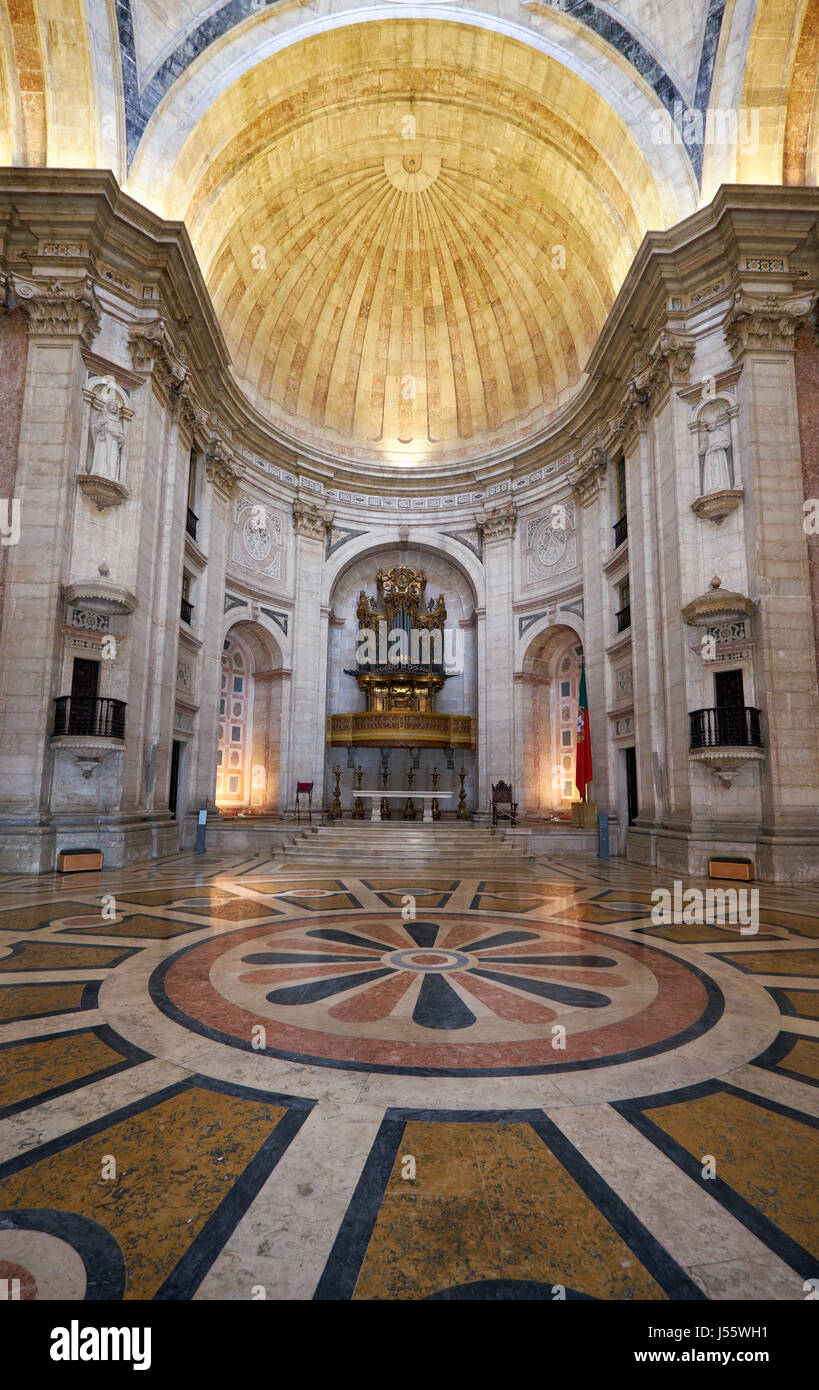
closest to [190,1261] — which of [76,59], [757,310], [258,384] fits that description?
[757,310]

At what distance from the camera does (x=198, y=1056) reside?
10.5 feet

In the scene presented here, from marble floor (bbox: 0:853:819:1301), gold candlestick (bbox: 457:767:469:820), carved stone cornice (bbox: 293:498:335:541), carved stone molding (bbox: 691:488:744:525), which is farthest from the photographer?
carved stone cornice (bbox: 293:498:335:541)

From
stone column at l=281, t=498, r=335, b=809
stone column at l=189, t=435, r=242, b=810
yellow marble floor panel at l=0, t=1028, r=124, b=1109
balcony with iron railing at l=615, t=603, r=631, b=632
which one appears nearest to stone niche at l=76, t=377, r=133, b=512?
stone column at l=189, t=435, r=242, b=810

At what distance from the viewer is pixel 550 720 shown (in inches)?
803

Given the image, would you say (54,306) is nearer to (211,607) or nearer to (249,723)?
(211,607)

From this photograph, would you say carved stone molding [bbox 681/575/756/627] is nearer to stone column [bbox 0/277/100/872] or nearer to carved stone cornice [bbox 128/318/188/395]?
stone column [bbox 0/277/100/872]

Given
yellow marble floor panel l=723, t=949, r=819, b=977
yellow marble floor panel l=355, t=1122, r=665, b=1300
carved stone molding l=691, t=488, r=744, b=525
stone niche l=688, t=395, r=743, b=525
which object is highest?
stone niche l=688, t=395, r=743, b=525

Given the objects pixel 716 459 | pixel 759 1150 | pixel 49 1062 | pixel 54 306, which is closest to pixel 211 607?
pixel 54 306

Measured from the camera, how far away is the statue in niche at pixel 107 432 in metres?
11.7

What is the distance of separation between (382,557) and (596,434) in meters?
8.37

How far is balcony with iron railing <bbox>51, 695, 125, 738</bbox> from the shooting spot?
35.6ft

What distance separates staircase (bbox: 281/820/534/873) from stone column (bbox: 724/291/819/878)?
460 centimetres

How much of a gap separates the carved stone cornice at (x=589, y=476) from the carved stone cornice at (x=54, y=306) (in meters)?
12.0

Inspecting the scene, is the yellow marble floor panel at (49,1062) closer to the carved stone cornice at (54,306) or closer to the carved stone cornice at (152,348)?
the carved stone cornice at (54,306)
